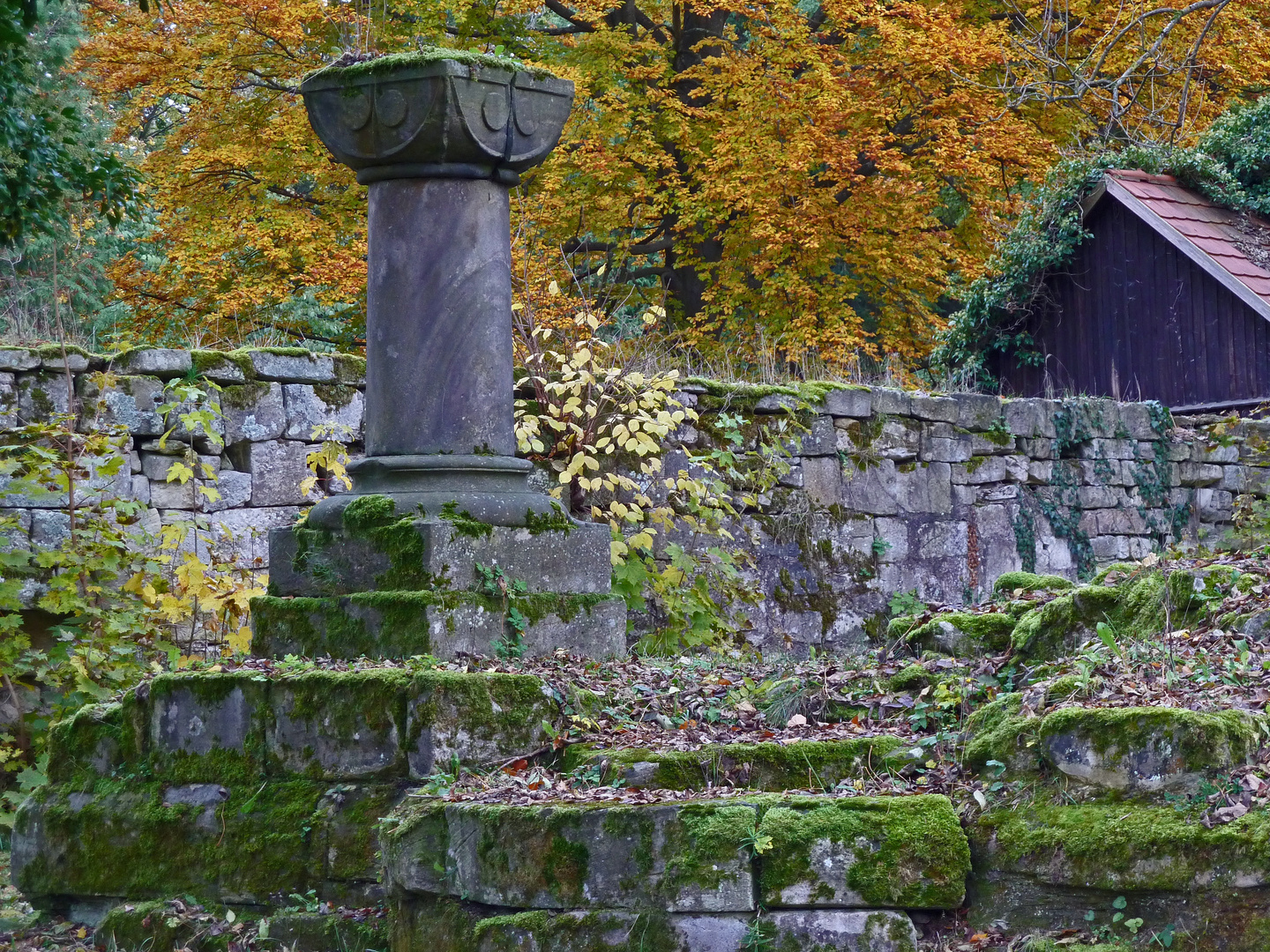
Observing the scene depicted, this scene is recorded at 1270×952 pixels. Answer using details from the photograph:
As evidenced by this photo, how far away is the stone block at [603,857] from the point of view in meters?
3.53

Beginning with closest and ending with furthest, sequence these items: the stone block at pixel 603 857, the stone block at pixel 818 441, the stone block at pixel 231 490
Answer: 1. the stone block at pixel 603 857
2. the stone block at pixel 231 490
3. the stone block at pixel 818 441

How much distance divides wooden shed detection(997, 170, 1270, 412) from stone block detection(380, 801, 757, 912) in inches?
385

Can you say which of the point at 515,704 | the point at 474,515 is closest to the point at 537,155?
the point at 474,515

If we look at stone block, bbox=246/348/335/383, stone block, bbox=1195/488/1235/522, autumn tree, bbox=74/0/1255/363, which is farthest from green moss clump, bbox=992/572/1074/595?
autumn tree, bbox=74/0/1255/363

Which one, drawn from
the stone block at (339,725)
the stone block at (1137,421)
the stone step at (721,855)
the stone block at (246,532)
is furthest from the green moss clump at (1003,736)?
the stone block at (1137,421)

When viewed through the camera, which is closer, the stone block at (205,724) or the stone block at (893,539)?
the stone block at (205,724)

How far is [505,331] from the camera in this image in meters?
5.64

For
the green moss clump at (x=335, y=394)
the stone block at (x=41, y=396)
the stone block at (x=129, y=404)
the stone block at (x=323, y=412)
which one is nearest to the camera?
the stone block at (x=41, y=396)

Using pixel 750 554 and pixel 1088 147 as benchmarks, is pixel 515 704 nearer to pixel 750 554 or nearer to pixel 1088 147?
pixel 750 554

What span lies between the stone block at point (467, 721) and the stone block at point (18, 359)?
3467 millimetres

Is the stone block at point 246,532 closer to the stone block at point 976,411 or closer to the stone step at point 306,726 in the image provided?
the stone step at point 306,726

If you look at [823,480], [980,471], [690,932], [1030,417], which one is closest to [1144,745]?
[690,932]

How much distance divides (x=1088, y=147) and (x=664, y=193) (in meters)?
4.47

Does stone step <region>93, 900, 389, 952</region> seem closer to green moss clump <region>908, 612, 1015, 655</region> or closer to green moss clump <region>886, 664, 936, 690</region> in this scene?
green moss clump <region>886, 664, 936, 690</region>
